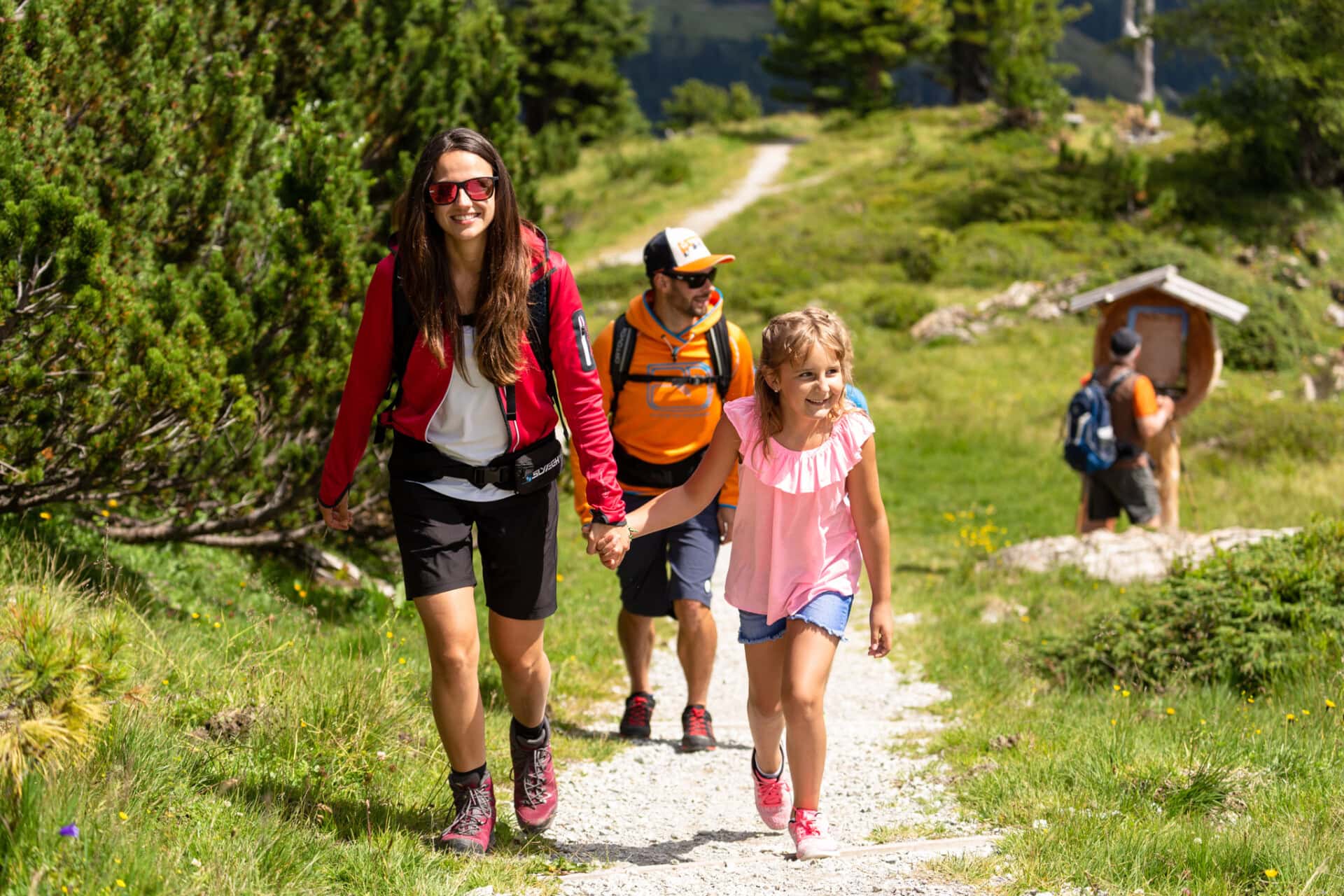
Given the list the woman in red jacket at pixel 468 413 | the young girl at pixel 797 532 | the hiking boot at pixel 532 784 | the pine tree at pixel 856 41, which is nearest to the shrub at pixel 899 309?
the young girl at pixel 797 532

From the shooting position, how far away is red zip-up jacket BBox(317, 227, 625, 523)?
3.85 metres

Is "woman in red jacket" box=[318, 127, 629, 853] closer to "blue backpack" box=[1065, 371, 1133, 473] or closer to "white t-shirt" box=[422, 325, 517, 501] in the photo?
"white t-shirt" box=[422, 325, 517, 501]

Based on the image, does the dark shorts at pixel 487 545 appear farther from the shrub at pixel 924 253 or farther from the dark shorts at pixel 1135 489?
the shrub at pixel 924 253

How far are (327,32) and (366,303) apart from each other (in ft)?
17.7

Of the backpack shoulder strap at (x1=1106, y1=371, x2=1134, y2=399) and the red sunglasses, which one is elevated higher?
the red sunglasses

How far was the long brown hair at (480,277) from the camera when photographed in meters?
3.80

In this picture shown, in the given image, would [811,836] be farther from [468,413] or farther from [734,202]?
[734,202]

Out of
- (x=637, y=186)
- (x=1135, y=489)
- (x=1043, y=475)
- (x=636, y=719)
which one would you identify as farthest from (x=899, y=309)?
(x=636, y=719)

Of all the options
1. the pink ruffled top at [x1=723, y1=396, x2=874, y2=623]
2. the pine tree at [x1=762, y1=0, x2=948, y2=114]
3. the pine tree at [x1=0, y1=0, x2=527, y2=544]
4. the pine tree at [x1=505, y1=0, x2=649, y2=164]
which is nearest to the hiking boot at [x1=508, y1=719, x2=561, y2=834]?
the pink ruffled top at [x1=723, y1=396, x2=874, y2=623]

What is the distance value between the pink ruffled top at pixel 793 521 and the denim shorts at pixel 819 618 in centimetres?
2

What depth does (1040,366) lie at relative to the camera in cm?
2084

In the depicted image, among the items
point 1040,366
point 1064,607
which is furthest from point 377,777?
point 1040,366

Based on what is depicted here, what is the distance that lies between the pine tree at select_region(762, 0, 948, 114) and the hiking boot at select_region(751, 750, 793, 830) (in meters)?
52.1

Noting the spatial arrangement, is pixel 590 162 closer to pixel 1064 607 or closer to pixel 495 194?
pixel 1064 607
